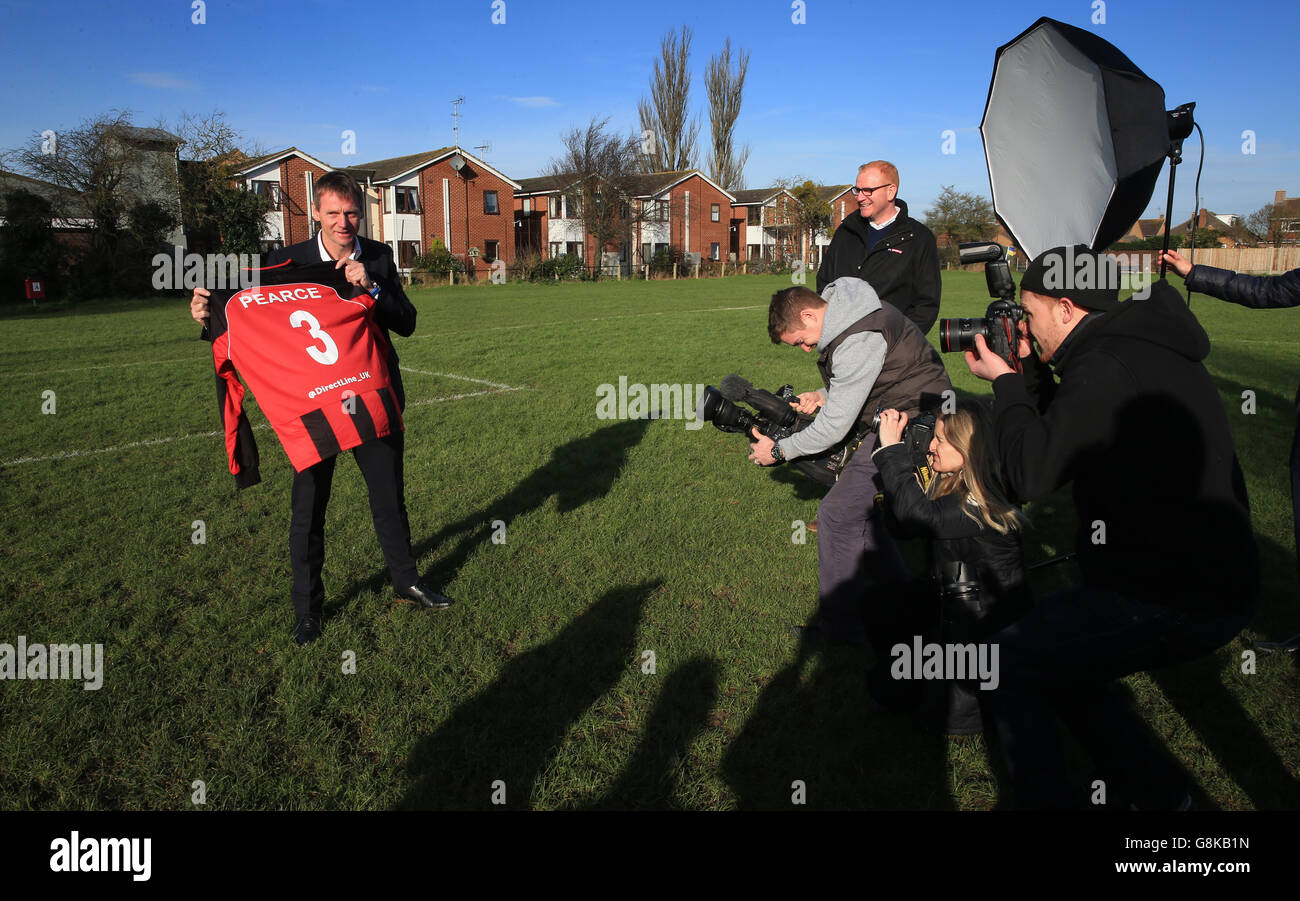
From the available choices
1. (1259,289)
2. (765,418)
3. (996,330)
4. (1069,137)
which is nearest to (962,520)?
(996,330)

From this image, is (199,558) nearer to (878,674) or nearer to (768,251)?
(878,674)

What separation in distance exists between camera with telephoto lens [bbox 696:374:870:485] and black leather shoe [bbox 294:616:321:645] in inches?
92.1

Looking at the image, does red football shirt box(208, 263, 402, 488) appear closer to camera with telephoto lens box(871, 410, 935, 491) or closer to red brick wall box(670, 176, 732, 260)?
camera with telephoto lens box(871, 410, 935, 491)

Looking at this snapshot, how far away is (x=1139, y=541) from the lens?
8.05ft

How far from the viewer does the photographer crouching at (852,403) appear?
3928 mm

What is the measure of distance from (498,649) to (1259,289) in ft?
14.3

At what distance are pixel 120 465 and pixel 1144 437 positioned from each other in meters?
8.13

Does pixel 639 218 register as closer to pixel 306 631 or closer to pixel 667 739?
pixel 306 631

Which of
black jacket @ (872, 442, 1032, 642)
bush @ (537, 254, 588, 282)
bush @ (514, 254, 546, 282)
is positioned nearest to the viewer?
black jacket @ (872, 442, 1032, 642)

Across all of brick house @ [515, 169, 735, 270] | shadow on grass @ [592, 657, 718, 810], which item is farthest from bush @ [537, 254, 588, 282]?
shadow on grass @ [592, 657, 718, 810]

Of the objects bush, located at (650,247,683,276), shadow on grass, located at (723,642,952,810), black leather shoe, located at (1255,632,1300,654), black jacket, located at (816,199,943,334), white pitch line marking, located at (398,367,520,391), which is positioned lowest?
shadow on grass, located at (723,642,952,810)

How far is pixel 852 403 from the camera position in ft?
12.9

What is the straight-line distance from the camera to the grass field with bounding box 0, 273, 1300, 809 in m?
3.29

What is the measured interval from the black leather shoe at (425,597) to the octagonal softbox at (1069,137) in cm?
420
